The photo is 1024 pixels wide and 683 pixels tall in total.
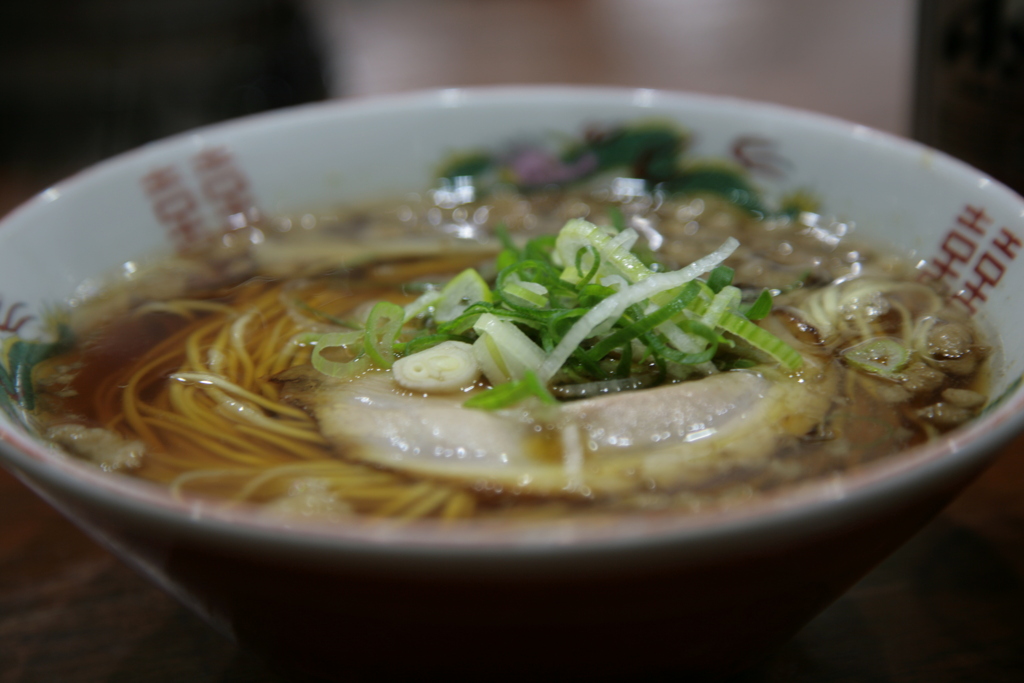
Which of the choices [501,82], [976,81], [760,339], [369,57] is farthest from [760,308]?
[369,57]

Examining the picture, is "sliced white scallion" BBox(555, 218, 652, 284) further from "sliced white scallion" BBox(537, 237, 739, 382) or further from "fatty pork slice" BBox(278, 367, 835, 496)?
"fatty pork slice" BBox(278, 367, 835, 496)

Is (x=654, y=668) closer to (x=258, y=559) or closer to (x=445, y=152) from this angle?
(x=258, y=559)

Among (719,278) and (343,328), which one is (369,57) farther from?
(719,278)

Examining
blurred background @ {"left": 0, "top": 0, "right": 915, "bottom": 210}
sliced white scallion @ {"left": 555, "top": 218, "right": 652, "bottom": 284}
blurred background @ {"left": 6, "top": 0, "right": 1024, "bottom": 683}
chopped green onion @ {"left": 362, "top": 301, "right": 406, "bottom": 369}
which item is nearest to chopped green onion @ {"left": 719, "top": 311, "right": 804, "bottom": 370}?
sliced white scallion @ {"left": 555, "top": 218, "right": 652, "bottom": 284}

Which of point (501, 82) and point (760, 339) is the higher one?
point (760, 339)

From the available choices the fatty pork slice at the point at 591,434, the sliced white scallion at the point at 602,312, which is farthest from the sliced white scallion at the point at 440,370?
the sliced white scallion at the point at 602,312

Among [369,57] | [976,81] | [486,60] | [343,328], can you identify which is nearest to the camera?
[343,328]

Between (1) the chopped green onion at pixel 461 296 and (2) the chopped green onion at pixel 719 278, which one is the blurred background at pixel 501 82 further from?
(1) the chopped green onion at pixel 461 296
